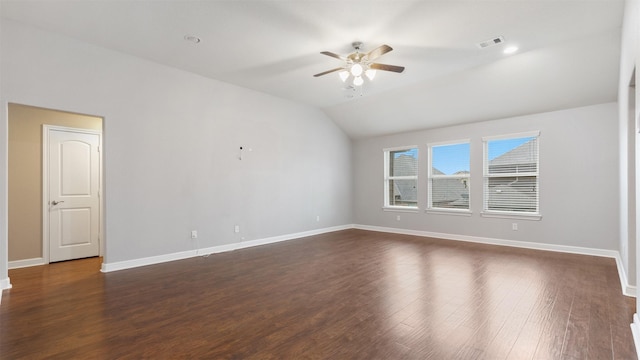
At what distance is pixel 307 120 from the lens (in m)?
7.17

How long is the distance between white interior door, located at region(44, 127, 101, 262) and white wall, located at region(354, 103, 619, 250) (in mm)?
6784

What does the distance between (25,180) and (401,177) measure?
7139 millimetres

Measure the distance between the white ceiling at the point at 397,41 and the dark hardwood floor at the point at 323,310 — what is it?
2.86 metres

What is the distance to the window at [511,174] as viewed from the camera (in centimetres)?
565

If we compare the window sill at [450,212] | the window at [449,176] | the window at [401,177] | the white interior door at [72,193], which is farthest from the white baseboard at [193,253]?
the window at [449,176]

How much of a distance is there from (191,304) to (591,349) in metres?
3.35

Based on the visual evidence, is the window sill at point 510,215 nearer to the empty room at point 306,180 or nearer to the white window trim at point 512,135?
the empty room at point 306,180

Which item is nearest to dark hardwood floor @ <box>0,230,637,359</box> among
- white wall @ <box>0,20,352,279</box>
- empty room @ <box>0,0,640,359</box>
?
empty room @ <box>0,0,640,359</box>

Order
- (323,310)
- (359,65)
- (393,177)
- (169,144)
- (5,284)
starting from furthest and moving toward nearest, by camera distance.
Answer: (393,177), (169,144), (359,65), (5,284), (323,310)

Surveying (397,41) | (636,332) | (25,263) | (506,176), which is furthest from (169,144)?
(506,176)

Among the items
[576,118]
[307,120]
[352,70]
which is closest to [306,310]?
[352,70]

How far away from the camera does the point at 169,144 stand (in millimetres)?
4832

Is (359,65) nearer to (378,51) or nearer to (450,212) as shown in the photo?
(378,51)

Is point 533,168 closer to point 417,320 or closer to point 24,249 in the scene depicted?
point 417,320
